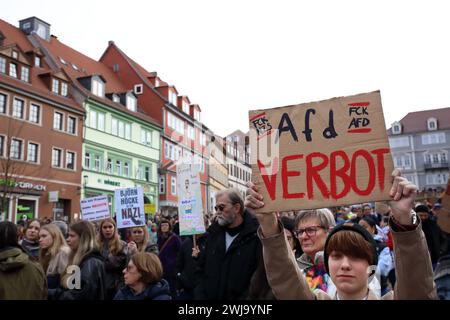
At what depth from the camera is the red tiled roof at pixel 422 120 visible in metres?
79.8

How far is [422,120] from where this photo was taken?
81250mm

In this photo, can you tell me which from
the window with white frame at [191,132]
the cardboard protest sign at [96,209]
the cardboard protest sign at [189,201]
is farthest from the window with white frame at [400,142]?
the cardboard protest sign at [189,201]

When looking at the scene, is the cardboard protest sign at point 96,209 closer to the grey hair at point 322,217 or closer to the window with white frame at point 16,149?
the grey hair at point 322,217

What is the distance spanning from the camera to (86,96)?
3506 centimetres

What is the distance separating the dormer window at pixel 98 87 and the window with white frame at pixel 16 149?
31.7ft

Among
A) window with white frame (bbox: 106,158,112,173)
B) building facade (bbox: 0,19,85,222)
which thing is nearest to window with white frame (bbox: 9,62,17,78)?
building facade (bbox: 0,19,85,222)

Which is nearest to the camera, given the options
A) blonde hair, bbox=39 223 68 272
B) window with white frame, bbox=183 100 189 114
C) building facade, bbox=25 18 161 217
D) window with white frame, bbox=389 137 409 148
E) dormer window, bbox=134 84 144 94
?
blonde hair, bbox=39 223 68 272

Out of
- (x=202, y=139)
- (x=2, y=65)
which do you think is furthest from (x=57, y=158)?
(x=202, y=139)

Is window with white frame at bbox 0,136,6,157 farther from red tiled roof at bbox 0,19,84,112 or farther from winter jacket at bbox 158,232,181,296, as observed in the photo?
winter jacket at bbox 158,232,181,296

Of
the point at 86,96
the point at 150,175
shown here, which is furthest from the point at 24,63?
the point at 150,175

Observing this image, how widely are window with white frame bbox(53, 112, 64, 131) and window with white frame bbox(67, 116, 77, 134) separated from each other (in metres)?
0.62

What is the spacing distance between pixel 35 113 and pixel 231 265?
29610mm

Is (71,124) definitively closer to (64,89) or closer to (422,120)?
(64,89)

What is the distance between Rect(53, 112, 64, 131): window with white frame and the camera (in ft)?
105
